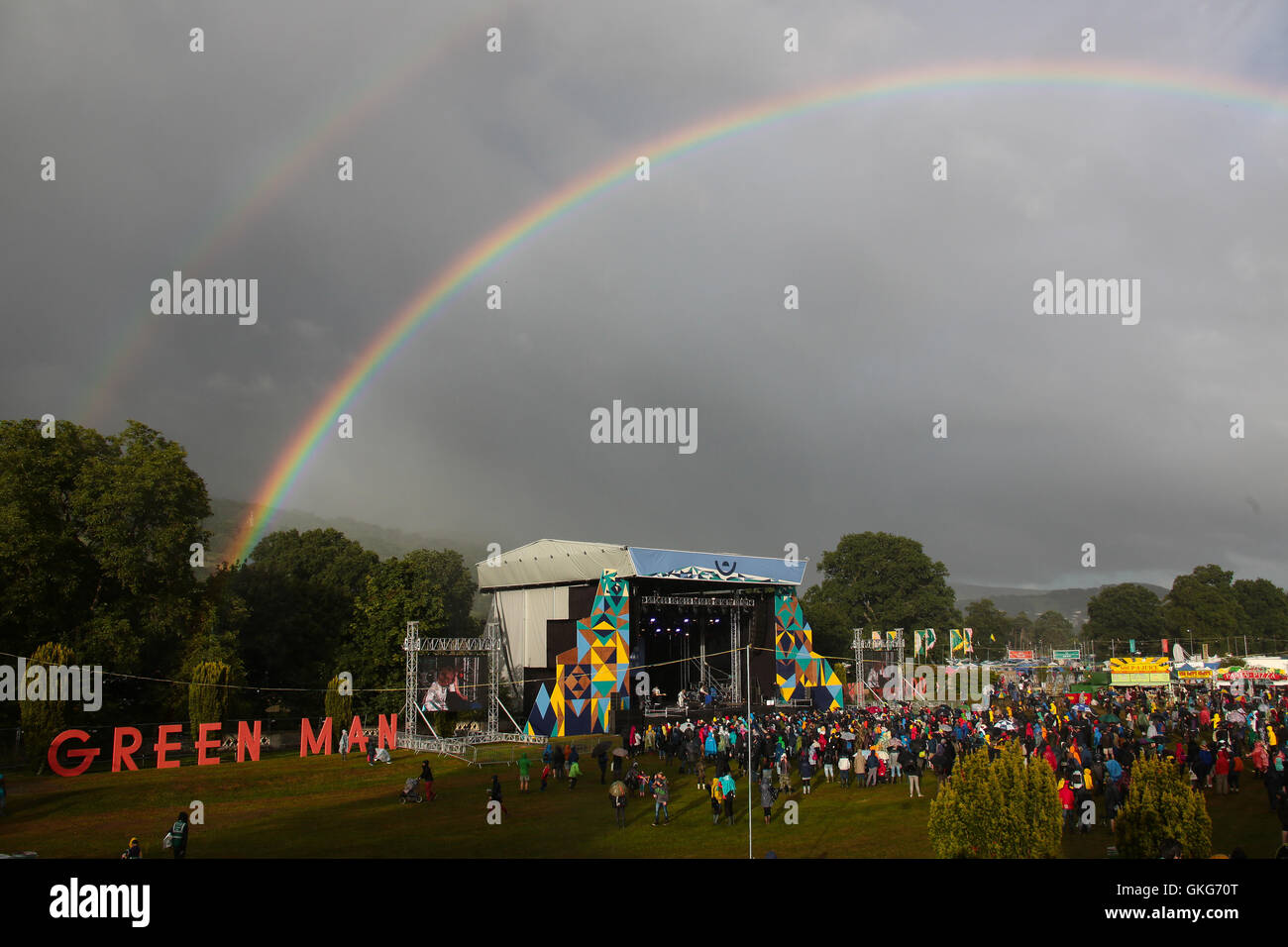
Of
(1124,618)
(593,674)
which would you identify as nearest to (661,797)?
(593,674)

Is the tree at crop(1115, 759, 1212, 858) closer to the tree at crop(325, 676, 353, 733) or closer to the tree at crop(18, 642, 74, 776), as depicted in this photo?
the tree at crop(18, 642, 74, 776)

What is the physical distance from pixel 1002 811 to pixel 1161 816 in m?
1.70

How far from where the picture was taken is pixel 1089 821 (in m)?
15.9

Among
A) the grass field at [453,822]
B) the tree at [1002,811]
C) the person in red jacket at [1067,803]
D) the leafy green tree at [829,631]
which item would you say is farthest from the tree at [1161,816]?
the leafy green tree at [829,631]

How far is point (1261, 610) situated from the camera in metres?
112

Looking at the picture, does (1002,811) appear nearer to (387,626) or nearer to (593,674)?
(593,674)

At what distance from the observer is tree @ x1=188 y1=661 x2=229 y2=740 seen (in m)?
32.7

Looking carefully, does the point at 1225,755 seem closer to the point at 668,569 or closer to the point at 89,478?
the point at 668,569

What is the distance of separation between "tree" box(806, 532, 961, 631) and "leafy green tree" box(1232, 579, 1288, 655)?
2231 inches

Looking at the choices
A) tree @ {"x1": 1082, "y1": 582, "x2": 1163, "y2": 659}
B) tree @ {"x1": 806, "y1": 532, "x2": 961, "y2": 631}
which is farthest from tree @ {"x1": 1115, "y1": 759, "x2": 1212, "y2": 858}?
tree @ {"x1": 1082, "y1": 582, "x2": 1163, "y2": 659}

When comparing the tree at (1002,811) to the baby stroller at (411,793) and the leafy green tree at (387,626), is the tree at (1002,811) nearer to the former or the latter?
the baby stroller at (411,793)

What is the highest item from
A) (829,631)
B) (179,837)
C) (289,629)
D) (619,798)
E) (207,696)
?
(289,629)
